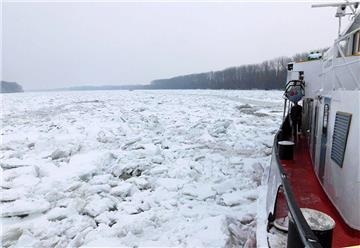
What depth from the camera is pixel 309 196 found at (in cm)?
367

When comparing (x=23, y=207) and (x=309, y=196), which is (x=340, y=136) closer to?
(x=309, y=196)

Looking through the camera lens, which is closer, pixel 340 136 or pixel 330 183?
pixel 340 136

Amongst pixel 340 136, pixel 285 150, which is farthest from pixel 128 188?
pixel 340 136

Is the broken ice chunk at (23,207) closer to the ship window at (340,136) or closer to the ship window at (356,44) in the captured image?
the ship window at (340,136)

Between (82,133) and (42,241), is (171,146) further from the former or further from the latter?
(42,241)

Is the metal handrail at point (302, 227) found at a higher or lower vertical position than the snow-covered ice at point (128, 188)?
higher

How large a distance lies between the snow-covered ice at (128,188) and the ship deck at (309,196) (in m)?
0.77

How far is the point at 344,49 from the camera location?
13.9 feet

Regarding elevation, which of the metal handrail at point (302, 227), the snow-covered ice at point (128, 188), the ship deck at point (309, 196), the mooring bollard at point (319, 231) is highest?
the metal handrail at point (302, 227)

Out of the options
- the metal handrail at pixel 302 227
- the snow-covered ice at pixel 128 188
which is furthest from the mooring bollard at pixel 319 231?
the snow-covered ice at pixel 128 188

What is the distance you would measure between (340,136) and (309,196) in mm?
1042

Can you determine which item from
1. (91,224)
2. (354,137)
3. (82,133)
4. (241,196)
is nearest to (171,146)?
(82,133)

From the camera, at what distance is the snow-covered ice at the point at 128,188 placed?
→ 410 cm

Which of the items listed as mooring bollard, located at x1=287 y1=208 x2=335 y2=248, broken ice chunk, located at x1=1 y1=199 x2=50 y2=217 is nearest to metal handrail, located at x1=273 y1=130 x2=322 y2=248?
mooring bollard, located at x1=287 y1=208 x2=335 y2=248
